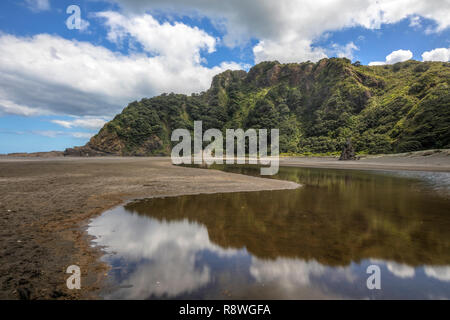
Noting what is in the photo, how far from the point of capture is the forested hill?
173 ft

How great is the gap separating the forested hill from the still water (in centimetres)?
4896

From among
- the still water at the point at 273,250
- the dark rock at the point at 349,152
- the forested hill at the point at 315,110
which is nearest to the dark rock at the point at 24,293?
the still water at the point at 273,250

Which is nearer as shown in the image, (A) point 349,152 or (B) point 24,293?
(B) point 24,293

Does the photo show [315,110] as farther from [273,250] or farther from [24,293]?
[24,293]

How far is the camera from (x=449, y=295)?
12.8 feet

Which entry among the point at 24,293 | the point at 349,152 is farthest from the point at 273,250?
the point at 349,152

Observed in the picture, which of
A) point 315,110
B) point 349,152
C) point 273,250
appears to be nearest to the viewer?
point 273,250

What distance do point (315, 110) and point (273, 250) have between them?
104682 mm

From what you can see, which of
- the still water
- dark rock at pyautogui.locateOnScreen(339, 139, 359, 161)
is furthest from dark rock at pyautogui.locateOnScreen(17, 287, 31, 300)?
dark rock at pyautogui.locateOnScreen(339, 139, 359, 161)

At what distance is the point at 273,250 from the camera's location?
562 centimetres

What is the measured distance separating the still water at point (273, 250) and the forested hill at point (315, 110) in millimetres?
48962

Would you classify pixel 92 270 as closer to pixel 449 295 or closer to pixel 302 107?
pixel 449 295

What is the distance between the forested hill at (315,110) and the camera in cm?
5280
